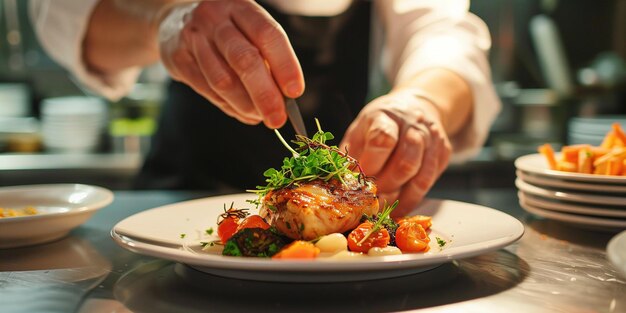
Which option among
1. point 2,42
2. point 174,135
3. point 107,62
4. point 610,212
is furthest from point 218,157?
point 2,42

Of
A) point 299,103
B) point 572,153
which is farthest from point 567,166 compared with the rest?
point 299,103

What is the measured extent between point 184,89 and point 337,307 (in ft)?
5.67

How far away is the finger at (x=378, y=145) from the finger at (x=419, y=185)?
0.27ft

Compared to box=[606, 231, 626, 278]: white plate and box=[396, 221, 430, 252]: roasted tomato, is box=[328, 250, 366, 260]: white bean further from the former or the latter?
box=[606, 231, 626, 278]: white plate

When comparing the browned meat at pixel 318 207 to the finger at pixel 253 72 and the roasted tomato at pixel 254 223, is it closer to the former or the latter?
the roasted tomato at pixel 254 223

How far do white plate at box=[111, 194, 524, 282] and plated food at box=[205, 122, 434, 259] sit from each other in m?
0.04

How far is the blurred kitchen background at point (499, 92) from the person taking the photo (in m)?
3.80

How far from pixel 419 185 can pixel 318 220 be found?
392 millimetres

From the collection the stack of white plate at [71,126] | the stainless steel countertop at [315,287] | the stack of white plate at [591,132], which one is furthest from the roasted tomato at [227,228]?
the stack of white plate at [71,126]

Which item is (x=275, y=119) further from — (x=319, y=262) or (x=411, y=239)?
(x=319, y=262)

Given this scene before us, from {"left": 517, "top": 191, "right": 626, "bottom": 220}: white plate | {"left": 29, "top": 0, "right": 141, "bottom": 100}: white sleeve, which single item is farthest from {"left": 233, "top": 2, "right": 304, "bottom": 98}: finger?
{"left": 29, "top": 0, "right": 141, "bottom": 100}: white sleeve

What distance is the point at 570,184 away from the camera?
4.38ft

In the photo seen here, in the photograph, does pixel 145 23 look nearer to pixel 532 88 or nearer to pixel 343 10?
pixel 343 10

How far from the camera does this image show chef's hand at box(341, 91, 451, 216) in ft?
4.55
